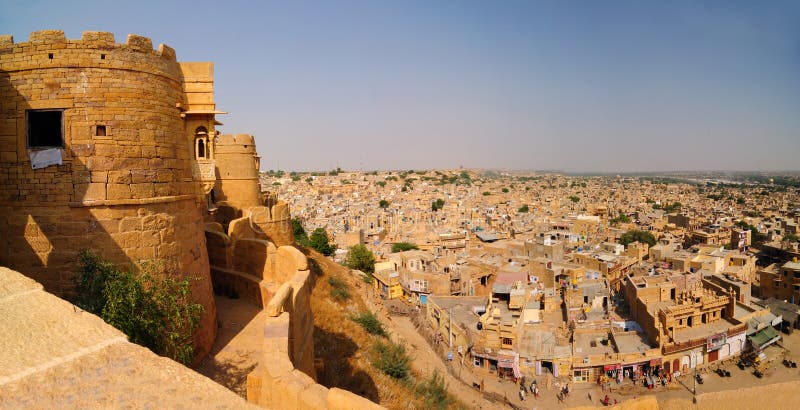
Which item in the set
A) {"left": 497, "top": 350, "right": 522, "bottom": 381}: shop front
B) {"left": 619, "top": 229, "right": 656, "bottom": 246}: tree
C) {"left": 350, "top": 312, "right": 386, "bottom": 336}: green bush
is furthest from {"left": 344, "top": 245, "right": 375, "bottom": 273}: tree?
{"left": 619, "top": 229, "right": 656, "bottom": 246}: tree

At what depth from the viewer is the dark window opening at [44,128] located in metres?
5.42

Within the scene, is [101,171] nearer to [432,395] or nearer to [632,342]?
[432,395]

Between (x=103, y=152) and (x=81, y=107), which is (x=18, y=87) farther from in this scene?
(x=103, y=152)

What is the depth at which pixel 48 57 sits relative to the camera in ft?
17.6

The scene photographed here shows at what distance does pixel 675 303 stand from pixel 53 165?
2857 cm

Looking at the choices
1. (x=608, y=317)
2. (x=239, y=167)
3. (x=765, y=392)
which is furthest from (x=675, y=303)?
(x=765, y=392)

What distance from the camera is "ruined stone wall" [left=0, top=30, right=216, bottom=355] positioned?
17.6 feet

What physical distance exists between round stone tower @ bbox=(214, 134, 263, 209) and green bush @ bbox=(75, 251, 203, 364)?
1115 cm

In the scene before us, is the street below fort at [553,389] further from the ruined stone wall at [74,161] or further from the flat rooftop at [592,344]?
the ruined stone wall at [74,161]

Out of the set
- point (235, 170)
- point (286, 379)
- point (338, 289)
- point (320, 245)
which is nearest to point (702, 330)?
point (338, 289)

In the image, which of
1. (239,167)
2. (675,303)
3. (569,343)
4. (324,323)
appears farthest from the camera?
(675,303)

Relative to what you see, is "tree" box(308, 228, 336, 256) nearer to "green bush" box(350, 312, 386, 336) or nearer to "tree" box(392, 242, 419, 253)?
"tree" box(392, 242, 419, 253)

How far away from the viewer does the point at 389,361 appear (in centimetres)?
1233

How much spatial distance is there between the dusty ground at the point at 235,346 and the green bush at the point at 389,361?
471 cm
